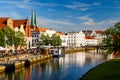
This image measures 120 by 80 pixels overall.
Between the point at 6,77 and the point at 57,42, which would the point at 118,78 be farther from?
the point at 57,42

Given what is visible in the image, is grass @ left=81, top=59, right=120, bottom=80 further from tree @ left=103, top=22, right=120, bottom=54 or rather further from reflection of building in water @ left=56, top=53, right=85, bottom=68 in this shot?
reflection of building in water @ left=56, top=53, right=85, bottom=68

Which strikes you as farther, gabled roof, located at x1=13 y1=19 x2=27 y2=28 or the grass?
gabled roof, located at x1=13 y1=19 x2=27 y2=28

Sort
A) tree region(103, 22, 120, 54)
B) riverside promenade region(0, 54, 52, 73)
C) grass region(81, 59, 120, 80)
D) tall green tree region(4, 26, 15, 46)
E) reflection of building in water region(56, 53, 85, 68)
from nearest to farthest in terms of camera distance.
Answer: grass region(81, 59, 120, 80) < tree region(103, 22, 120, 54) < riverside promenade region(0, 54, 52, 73) < reflection of building in water region(56, 53, 85, 68) < tall green tree region(4, 26, 15, 46)

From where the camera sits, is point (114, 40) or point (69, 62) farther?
point (69, 62)

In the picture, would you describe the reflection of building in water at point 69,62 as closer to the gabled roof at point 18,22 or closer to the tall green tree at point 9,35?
the tall green tree at point 9,35

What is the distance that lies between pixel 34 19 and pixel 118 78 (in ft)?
504

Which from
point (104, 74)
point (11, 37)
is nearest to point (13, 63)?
point (11, 37)

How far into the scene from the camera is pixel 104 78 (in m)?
37.9

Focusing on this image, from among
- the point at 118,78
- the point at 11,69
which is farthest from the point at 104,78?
the point at 11,69

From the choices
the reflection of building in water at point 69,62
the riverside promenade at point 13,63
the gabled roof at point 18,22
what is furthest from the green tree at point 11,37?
the gabled roof at point 18,22

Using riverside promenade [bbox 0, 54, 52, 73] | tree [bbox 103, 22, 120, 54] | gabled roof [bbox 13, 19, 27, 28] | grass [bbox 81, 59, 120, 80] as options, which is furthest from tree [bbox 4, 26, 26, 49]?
grass [bbox 81, 59, 120, 80]

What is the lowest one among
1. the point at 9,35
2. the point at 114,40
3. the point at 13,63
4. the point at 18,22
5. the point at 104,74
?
the point at 13,63

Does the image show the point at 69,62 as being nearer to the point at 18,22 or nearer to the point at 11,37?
the point at 11,37

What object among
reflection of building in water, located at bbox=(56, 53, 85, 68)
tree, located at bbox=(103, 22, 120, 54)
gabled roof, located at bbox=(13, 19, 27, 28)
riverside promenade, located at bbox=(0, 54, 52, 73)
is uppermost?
gabled roof, located at bbox=(13, 19, 27, 28)
